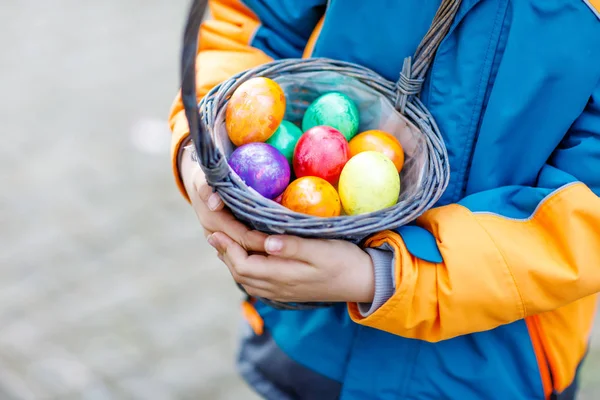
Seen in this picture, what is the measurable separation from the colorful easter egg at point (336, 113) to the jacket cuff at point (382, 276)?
0.23 meters

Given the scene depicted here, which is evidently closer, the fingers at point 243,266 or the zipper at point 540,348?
the fingers at point 243,266

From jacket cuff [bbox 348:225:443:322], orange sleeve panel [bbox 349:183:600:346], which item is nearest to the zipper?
orange sleeve panel [bbox 349:183:600:346]

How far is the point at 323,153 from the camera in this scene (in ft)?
3.26

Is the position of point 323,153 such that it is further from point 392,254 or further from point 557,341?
point 557,341

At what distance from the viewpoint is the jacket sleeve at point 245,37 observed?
1108mm

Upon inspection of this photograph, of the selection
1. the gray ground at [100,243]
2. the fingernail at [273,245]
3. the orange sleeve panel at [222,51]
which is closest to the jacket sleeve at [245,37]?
the orange sleeve panel at [222,51]

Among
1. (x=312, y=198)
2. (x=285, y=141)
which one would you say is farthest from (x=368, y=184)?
(x=285, y=141)

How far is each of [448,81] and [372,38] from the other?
15cm

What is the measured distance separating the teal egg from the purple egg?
0.27ft

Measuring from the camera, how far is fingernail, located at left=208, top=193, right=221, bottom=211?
88 centimetres

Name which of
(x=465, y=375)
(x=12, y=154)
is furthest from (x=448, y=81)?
(x=12, y=154)

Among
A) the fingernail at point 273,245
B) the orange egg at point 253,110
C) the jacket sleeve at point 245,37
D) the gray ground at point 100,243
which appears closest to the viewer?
the fingernail at point 273,245

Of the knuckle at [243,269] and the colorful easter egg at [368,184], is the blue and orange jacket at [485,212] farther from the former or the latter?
the knuckle at [243,269]

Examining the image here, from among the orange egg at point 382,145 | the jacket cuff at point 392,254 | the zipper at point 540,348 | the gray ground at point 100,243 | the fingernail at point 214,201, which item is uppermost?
the orange egg at point 382,145
